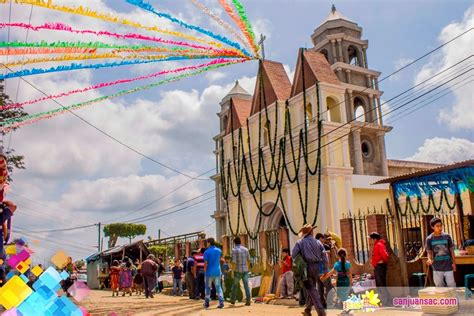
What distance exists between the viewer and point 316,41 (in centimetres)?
4122

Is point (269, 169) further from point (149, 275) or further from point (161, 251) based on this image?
point (161, 251)

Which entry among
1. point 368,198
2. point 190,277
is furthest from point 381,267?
point 368,198

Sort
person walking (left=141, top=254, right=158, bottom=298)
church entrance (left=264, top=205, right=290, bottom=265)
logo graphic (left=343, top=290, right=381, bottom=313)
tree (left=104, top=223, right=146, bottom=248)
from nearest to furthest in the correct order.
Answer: logo graphic (left=343, top=290, right=381, bottom=313) → person walking (left=141, top=254, right=158, bottom=298) → church entrance (left=264, top=205, right=290, bottom=265) → tree (left=104, top=223, right=146, bottom=248)

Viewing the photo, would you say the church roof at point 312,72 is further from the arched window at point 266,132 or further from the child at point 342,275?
the child at point 342,275

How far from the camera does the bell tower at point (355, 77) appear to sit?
123 ft

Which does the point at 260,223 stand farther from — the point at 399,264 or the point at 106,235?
the point at 106,235

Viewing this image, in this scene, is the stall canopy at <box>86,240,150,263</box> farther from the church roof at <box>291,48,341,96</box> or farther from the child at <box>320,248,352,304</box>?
the child at <box>320,248,352,304</box>

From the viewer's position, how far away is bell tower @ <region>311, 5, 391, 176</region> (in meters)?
37.4

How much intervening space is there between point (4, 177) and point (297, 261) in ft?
16.1

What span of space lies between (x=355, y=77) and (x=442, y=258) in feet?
112

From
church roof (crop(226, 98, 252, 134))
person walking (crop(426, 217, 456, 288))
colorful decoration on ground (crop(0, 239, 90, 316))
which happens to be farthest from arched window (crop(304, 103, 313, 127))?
colorful decoration on ground (crop(0, 239, 90, 316))

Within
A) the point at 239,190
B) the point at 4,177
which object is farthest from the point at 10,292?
the point at 239,190

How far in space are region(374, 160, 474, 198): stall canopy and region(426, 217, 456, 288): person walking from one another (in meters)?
2.83

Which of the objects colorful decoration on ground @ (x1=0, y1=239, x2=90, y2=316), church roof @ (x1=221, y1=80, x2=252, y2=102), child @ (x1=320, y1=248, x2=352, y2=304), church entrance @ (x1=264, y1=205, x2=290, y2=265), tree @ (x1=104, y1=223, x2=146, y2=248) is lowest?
child @ (x1=320, y1=248, x2=352, y2=304)
